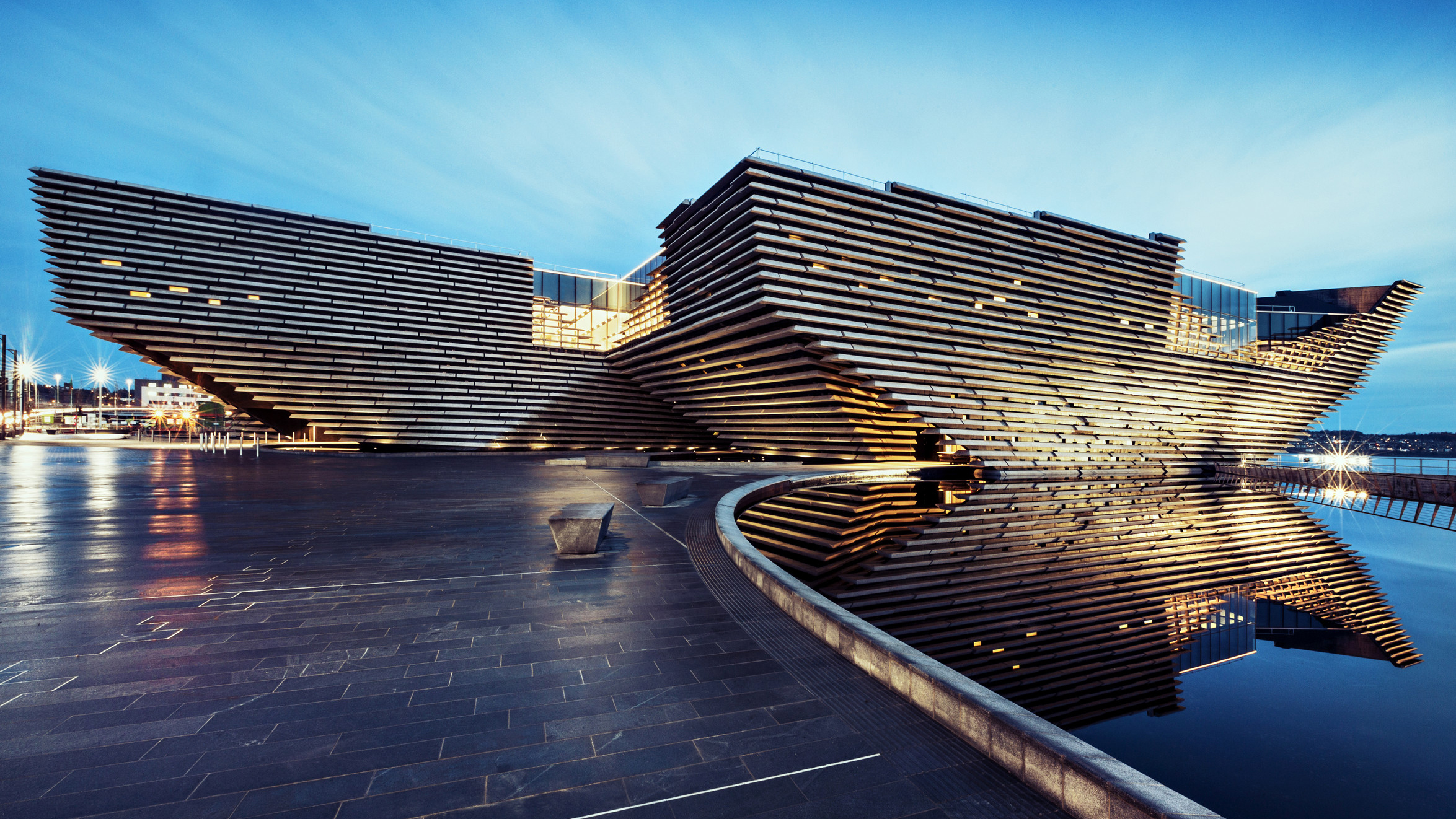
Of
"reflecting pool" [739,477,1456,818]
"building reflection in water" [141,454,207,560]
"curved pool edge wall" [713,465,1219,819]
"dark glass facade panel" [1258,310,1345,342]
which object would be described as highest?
"dark glass facade panel" [1258,310,1345,342]

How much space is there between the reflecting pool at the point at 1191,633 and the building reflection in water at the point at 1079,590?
0.04m

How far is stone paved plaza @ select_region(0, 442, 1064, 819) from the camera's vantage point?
8.30ft

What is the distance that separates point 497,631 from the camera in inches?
181

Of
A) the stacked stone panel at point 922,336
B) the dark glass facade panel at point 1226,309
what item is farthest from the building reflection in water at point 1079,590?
the dark glass facade panel at point 1226,309

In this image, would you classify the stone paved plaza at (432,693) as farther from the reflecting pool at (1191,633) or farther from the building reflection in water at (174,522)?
the reflecting pool at (1191,633)

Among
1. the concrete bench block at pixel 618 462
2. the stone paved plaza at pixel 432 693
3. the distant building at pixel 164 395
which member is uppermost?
the distant building at pixel 164 395

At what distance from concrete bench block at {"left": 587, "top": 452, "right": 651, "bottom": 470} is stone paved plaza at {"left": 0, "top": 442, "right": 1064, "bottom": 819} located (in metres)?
16.4

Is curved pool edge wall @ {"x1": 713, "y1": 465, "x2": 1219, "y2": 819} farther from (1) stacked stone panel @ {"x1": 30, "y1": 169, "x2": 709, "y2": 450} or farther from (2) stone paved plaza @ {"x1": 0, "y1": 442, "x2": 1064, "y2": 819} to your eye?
(1) stacked stone panel @ {"x1": 30, "y1": 169, "x2": 709, "y2": 450}

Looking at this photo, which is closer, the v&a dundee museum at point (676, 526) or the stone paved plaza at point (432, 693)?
the stone paved plaza at point (432, 693)

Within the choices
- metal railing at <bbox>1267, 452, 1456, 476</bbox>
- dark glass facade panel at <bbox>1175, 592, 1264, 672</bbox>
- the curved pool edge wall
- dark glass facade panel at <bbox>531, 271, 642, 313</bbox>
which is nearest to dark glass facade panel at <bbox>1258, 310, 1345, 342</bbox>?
metal railing at <bbox>1267, 452, 1456, 476</bbox>

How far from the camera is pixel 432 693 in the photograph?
3535 millimetres

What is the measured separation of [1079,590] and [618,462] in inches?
752

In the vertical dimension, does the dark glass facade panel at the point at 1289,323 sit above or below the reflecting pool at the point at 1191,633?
above

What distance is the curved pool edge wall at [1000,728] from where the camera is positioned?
223 centimetres
